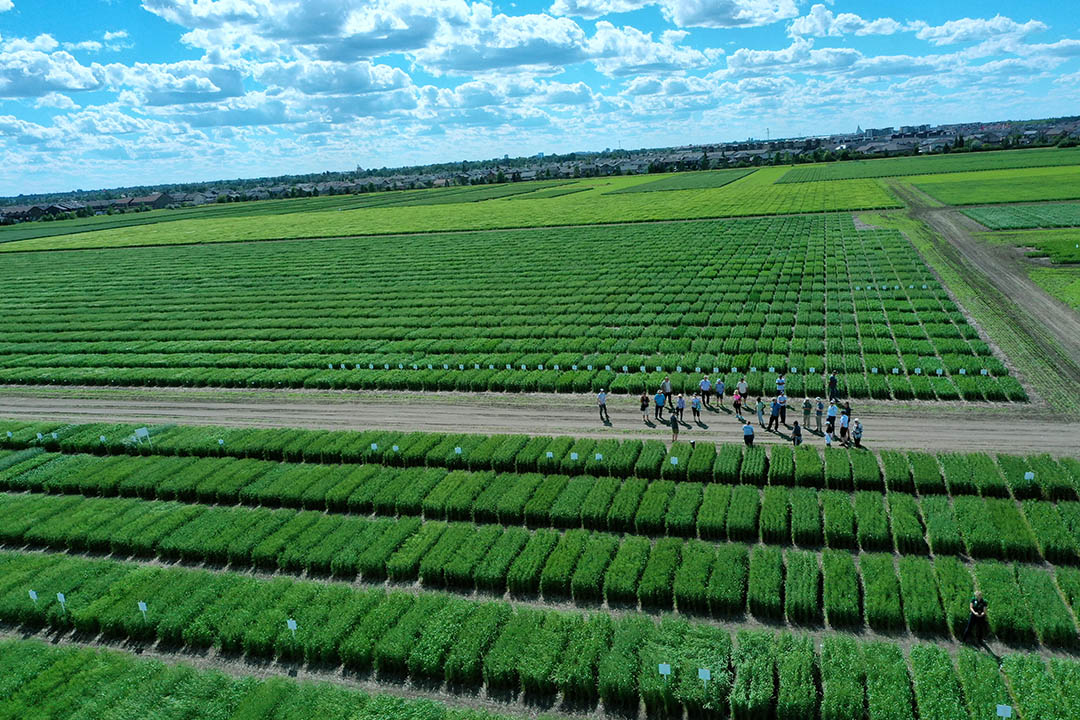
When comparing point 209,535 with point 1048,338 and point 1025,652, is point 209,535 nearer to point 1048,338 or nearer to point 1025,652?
point 1025,652

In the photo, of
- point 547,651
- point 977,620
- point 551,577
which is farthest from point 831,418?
point 547,651

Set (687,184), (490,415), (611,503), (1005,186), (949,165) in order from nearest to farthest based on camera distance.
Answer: (611,503), (490,415), (1005,186), (949,165), (687,184)

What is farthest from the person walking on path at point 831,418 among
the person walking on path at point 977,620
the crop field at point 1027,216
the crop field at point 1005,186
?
the crop field at point 1005,186

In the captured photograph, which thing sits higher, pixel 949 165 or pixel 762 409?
pixel 949 165

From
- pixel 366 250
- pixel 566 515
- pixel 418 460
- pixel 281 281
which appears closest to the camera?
pixel 566 515

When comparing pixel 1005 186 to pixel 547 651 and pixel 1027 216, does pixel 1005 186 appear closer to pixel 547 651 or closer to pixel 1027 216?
pixel 1027 216

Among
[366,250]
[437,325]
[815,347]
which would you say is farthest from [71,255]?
[815,347]

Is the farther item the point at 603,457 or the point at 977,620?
the point at 603,457

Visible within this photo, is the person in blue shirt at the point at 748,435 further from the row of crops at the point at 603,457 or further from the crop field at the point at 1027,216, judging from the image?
the crop field at the point at 1027,216
